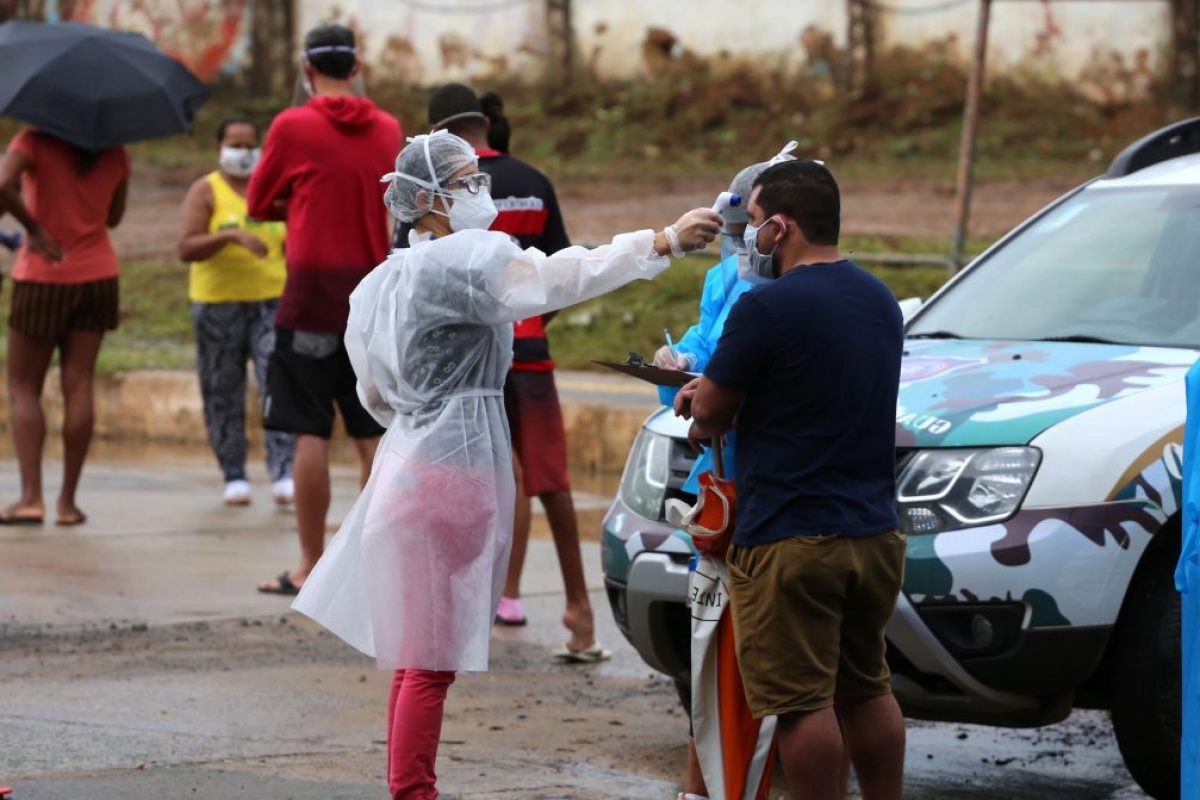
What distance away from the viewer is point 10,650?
7074mm

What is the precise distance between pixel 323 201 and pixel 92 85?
1.94 metres

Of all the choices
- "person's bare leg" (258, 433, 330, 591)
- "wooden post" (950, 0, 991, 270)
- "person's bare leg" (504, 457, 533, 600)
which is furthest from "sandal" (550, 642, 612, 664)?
"wooden post" (950, 0, 991, 270)

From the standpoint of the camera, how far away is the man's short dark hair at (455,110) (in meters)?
7.03

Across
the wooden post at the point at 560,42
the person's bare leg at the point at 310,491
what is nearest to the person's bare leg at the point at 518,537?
the person's bare leg at the point at 310,491

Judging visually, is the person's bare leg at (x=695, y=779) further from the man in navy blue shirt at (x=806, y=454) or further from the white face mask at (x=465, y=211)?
the white face mask at (x=465, y=211)

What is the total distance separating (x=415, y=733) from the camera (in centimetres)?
509

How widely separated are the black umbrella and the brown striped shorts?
593 mm

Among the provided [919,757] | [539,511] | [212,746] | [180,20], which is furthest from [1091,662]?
[180,20]

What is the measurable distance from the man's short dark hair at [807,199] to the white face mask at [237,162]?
5.68m

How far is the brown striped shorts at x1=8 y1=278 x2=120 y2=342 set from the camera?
363 inches

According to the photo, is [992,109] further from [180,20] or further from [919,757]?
[919,757]

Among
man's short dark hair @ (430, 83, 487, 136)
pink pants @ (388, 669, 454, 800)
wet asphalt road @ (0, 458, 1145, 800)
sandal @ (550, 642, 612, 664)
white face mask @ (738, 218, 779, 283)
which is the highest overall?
man's short dark hair @ (430, 83, 487, 136)

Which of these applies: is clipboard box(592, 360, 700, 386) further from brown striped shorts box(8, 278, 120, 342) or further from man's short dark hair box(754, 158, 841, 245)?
brown striped shorts box(8, 278, 120, 342)

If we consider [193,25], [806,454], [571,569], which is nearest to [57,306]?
[571,569]
